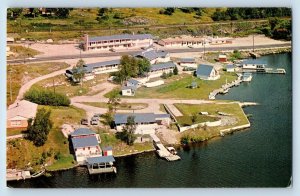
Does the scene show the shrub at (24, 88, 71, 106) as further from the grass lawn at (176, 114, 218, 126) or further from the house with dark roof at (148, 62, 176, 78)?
the grass lawn at (176, 114, 218, 126)

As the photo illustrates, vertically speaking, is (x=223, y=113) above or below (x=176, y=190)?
above

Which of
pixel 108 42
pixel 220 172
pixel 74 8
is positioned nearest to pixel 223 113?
pixel 220 172

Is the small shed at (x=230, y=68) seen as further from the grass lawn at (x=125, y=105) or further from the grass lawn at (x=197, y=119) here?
the grass lawn at (x=125, y=105)

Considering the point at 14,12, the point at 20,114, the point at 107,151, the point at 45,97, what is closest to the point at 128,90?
the point at 107,151

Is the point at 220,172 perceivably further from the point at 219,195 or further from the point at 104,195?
the point at 104,195

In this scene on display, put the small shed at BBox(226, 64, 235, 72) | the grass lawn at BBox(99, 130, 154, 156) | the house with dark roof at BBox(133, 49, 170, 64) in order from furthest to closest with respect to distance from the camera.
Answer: the small shed at BBox(226, 64, 235, 72)
the house with dark roof at BBox(133, 49, 170, 64)
the grass lawn at BBox(99, 130, 154, 156)

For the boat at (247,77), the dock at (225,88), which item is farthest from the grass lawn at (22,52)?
the boat at (247,77)

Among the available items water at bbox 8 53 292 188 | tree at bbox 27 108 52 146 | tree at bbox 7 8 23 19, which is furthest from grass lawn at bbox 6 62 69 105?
water at bbox 8 53 292 188
